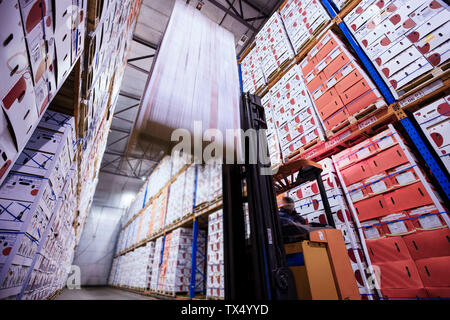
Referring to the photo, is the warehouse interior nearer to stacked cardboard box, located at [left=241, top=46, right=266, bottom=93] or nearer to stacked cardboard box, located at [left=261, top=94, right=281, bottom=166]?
stacked cardboard box, located at [left=261, top=94, right=281, bottom=166]

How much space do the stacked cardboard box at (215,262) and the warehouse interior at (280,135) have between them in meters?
0.03

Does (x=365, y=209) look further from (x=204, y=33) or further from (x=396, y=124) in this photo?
(x=204, y=33)

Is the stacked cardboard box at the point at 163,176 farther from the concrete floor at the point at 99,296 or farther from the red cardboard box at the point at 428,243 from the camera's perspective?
the red cardboard box at the point at 428,243

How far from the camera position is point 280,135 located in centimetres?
387

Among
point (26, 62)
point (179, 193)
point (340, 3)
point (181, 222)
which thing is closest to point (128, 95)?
point (179, 193)

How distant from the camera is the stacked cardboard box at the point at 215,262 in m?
3.47

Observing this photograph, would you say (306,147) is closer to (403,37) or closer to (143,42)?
(403,37)

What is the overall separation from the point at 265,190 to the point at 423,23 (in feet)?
8.67

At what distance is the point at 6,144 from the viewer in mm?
737

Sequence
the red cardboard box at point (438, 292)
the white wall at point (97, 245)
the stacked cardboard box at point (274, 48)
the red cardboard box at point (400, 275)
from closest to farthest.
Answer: the red cardboard box at point (438, 292) < the red cardboard box at point (400, 275) < the stacked cardboard box at point (274, 48) < the white wall at point (97, 245)

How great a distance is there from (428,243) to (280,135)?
2.47 m

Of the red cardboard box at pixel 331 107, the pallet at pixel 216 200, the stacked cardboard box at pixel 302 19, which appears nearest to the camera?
the red cardboard box at pixel 331 107

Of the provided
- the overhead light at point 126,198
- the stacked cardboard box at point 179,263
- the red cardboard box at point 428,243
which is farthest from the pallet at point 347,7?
the overhead light at point 126,198
